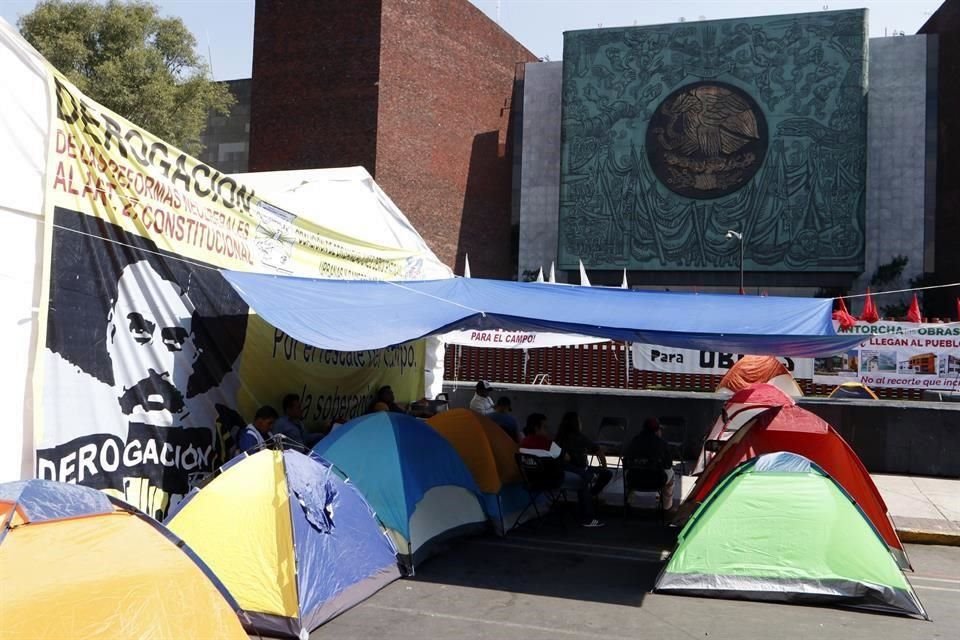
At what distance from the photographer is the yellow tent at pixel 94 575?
14.9ft

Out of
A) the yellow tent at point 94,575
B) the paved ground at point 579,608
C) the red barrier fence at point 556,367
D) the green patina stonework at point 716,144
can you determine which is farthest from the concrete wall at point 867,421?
the green patina stonework at point 716,144

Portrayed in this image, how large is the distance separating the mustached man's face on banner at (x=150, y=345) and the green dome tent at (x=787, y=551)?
16.1 ft

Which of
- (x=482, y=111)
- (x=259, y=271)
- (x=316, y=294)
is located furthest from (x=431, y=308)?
(x=482, y=111)

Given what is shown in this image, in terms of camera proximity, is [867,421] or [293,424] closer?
[293,424]

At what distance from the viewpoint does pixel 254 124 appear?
43.5m

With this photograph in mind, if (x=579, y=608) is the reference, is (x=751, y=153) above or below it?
above

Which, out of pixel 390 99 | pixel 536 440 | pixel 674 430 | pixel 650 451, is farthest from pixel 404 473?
pixel 390 99

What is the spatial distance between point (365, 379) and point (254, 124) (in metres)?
33.0

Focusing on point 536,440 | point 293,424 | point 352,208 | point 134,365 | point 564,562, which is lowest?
point 564,562

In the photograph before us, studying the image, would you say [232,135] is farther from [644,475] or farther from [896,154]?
[644,475]

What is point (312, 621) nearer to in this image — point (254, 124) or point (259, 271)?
point (259, 271)

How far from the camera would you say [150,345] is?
8484 millimetres

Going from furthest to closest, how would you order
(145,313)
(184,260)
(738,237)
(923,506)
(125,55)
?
(738,237), (125,55), (923,506), (184,260), (145,313)

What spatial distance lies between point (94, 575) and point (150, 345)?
3942mm
